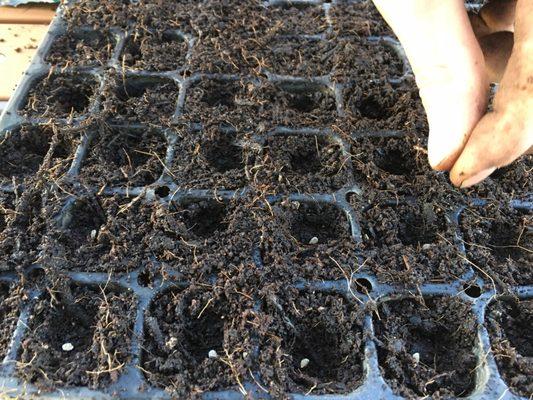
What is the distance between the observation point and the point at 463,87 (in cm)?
71

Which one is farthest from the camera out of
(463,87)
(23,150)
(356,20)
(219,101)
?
(356,20)

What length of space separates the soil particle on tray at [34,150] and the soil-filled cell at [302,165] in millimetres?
365

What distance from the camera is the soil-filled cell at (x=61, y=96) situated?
992 millimetres

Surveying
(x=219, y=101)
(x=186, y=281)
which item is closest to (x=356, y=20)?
(x=219, y=101)

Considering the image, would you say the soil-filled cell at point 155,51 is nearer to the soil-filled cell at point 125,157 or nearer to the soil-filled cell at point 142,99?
the soil-filled cell at point 142,99

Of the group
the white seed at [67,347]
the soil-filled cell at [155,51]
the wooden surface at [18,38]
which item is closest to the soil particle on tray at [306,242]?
the white seed at [67,347]

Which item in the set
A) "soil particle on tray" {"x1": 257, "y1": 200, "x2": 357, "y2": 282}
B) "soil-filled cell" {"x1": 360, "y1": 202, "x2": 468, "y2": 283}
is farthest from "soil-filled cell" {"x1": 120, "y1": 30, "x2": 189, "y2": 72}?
"soil-filled cell" {"x1": 360, "y1": 202, "x2": 468, "y2": 283}

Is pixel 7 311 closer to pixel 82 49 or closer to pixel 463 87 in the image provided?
pixel 82 49

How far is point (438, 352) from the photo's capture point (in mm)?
781

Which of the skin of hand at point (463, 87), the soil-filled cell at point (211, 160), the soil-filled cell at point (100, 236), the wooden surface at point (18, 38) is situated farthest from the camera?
the wooden surface at point (18, 38)

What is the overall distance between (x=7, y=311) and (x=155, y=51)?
0.63 meters

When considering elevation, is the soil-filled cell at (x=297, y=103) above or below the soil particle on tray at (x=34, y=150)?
above

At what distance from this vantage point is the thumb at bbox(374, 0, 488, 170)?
2.31 feet

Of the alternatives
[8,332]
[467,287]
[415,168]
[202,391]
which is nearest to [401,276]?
[467,287]
